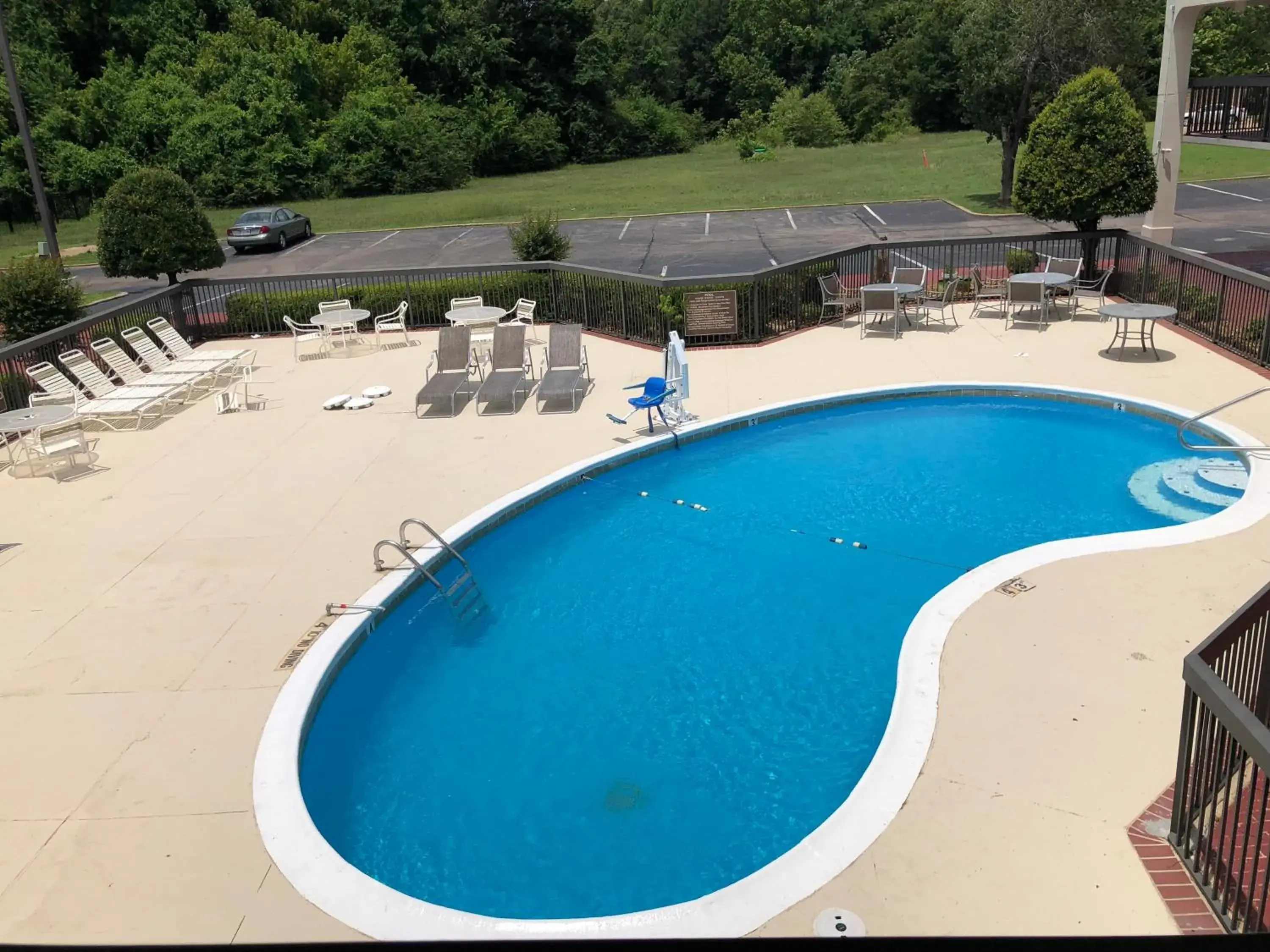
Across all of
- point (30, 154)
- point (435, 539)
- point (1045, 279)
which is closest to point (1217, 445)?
point (1045, 279)

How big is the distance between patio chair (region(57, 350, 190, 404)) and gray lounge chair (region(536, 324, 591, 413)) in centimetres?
536

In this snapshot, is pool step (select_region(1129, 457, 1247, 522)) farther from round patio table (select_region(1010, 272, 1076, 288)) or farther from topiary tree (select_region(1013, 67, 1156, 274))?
topiary tree (select_region(1013, 67, 1156, 274))

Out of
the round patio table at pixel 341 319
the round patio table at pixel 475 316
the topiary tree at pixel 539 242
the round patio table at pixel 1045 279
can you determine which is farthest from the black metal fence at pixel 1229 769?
the topiary tree at pixel 539 242

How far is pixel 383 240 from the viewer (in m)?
33.6

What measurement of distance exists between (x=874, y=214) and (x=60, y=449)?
26.3 m

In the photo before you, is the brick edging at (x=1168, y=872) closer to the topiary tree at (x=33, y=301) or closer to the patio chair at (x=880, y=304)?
the patio chair at (x=880, y=304)

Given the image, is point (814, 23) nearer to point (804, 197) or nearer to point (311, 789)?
point (804, 197)

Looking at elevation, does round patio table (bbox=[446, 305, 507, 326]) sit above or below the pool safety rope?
above

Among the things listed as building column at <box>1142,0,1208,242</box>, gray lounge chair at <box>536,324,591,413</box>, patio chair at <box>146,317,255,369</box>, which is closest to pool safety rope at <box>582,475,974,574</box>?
gray lounge chair at <box>536,324,591,413</box>

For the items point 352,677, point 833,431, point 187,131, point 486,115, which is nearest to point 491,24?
point 486,115

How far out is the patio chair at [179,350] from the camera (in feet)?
53.4

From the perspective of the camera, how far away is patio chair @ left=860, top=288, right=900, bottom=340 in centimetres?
1667

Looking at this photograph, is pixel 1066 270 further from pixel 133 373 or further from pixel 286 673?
pixel 133 373

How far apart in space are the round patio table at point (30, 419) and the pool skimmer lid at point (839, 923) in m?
10.8
